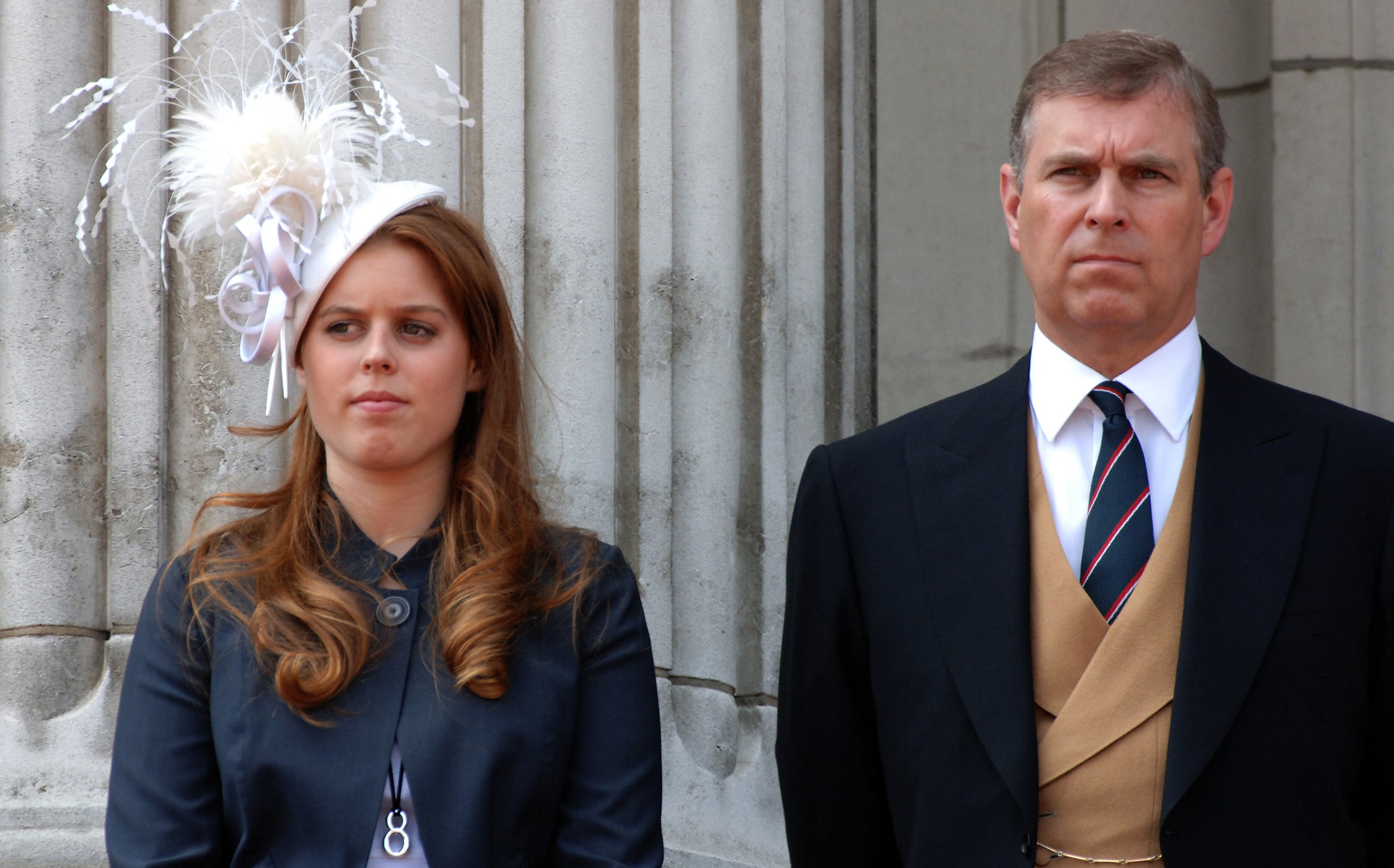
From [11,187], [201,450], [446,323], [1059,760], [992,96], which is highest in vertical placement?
[992,96]

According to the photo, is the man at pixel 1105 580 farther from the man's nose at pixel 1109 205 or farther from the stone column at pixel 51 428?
the stone column at pixel 51 428

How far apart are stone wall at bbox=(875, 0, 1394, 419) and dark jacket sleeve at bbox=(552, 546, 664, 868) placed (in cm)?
244

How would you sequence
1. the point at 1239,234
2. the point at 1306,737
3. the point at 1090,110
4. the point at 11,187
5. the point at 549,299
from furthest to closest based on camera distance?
the point at 1239,234 → the point at 549,299 → the point at 11,187 → the point at 1090,110 → the point at 1306,737

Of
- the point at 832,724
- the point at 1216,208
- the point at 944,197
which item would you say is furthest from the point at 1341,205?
the point at 832,724

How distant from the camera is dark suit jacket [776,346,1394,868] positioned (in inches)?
84.2

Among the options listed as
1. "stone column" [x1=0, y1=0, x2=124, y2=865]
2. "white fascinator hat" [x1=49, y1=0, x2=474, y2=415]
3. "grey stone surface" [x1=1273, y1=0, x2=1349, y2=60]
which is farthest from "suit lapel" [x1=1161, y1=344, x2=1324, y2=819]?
"grey stone surface" [x1=1273, y1=0, x2=1349, y2=60]

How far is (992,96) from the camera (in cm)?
479

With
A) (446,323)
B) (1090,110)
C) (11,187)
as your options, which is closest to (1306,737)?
(1090,110)

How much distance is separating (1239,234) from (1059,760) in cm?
298

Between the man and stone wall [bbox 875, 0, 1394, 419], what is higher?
stone wall [bbox 875, 0, 1394, 419]

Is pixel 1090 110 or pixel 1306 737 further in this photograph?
pixel 1090 110

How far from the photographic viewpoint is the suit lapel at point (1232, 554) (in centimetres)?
213

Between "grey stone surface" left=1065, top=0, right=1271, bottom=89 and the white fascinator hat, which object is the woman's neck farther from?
"grey stone surface" left=1065, top=0, right=1271, bottom=89

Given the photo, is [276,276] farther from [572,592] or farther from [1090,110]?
[1090,110]
